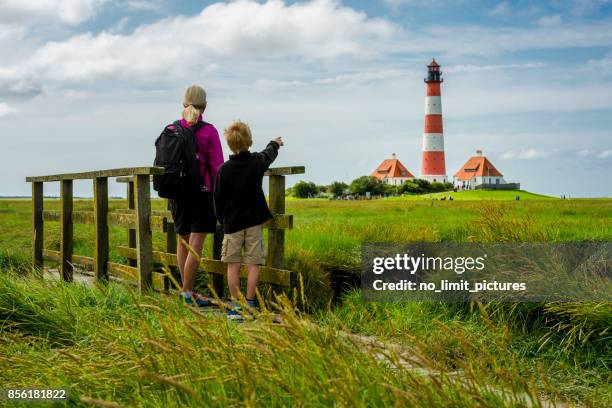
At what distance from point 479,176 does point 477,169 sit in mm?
1334

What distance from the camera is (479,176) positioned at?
101500 mm

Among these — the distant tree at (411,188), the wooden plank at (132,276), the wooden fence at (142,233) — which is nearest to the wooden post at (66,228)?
the wooden fence at (142,233)

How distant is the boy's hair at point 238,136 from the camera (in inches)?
259

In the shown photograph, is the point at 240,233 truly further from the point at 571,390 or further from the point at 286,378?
the point at 286,378

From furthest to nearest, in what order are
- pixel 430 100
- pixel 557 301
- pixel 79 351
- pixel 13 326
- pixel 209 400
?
pixel 430 100 → pixel 557 301 → pixel 13 326 → pixel 79 351 → pixel 209 400

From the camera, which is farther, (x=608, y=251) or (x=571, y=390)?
(x=608, y=251)

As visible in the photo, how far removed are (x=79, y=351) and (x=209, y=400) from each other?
1.38 m

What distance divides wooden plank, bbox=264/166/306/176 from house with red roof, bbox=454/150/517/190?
94667mm

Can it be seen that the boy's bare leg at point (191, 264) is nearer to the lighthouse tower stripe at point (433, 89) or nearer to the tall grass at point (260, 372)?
the tall grass at point (260, 372)

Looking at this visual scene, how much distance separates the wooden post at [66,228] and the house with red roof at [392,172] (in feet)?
305

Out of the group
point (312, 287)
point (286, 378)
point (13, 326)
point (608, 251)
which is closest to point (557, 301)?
point (608, 251)

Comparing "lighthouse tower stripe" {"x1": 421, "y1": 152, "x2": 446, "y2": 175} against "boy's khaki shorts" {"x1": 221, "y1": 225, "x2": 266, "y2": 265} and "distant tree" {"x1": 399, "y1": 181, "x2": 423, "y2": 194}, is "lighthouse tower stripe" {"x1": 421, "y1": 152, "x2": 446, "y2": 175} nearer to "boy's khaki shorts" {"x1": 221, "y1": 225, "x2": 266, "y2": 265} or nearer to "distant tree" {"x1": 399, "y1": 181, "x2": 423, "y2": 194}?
"distant tree" {"x1": 399, "y1": 181, "x2": 423, "y2": 194}

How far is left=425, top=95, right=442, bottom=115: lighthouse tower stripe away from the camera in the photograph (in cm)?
7506

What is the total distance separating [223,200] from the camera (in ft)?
22.0
